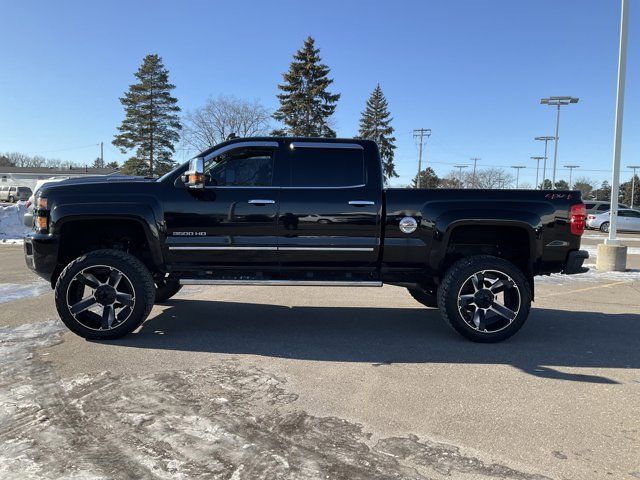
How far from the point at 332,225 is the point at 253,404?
2.23 meters

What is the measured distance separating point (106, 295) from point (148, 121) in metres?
52.0

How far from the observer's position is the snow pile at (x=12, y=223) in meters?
18.8

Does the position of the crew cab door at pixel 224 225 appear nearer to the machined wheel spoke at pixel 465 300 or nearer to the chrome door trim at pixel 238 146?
the chrome door trim at pixel 238 146

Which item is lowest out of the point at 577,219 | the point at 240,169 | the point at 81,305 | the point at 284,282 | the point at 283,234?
the point at 81,305

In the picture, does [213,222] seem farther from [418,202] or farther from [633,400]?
[633,400]

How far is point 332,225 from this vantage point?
535 cm

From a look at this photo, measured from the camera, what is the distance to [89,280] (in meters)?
5.28

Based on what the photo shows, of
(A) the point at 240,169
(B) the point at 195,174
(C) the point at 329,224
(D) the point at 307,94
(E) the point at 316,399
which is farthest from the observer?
(D) the point at 307,94

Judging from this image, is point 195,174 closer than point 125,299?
Yes

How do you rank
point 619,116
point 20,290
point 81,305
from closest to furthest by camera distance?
point 81,305 < point 20,290 < point 619,116

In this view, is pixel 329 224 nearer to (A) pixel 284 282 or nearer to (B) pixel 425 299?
(A) pixel 284 282

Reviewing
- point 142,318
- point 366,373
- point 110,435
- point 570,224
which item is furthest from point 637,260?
point 110,435

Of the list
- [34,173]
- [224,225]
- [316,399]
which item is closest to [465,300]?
[316,399]

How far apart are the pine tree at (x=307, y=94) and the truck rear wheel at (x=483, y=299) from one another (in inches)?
1724
